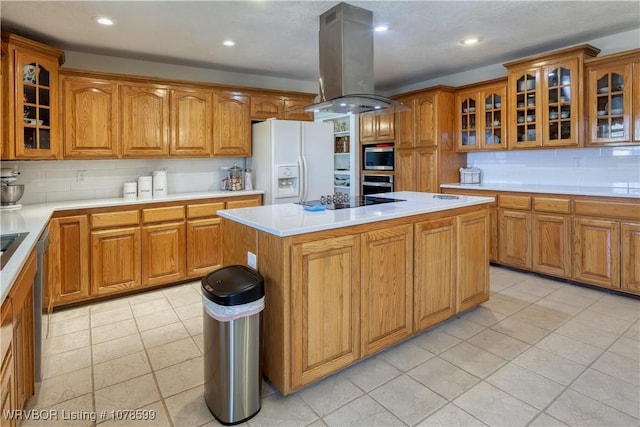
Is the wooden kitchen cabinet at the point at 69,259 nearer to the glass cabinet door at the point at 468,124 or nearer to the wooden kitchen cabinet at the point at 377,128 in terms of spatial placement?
the wooden kitchen cabinet at the point at 377,128

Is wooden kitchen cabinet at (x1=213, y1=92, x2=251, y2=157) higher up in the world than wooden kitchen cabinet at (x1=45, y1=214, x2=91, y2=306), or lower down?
higher up

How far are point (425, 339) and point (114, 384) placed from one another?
205cm

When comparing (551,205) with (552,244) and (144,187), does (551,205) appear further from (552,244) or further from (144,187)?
(144,187)

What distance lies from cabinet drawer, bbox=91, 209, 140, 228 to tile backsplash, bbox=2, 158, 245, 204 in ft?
2.22

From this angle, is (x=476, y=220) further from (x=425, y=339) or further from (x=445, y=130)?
(x=445, y=130)

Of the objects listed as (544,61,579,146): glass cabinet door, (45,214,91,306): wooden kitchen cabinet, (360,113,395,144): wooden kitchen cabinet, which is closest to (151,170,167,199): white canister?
(45,214,91,306): wooden kitchen cabinet

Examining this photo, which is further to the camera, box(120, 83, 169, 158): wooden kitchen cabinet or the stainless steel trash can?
box(120, 83, 169, 158): wooden kitchen cabinet

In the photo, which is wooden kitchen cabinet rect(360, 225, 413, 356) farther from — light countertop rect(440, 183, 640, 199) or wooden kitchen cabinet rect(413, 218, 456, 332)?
light countertop rect(440, 183, 640, 199)

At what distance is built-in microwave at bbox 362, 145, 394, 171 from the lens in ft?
18.6

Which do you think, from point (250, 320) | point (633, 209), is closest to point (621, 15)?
point (633, 209)

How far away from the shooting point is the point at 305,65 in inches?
181

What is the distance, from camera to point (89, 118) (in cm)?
361

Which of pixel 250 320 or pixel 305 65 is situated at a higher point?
pixel 305 65

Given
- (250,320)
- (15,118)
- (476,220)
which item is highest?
(15,118)
